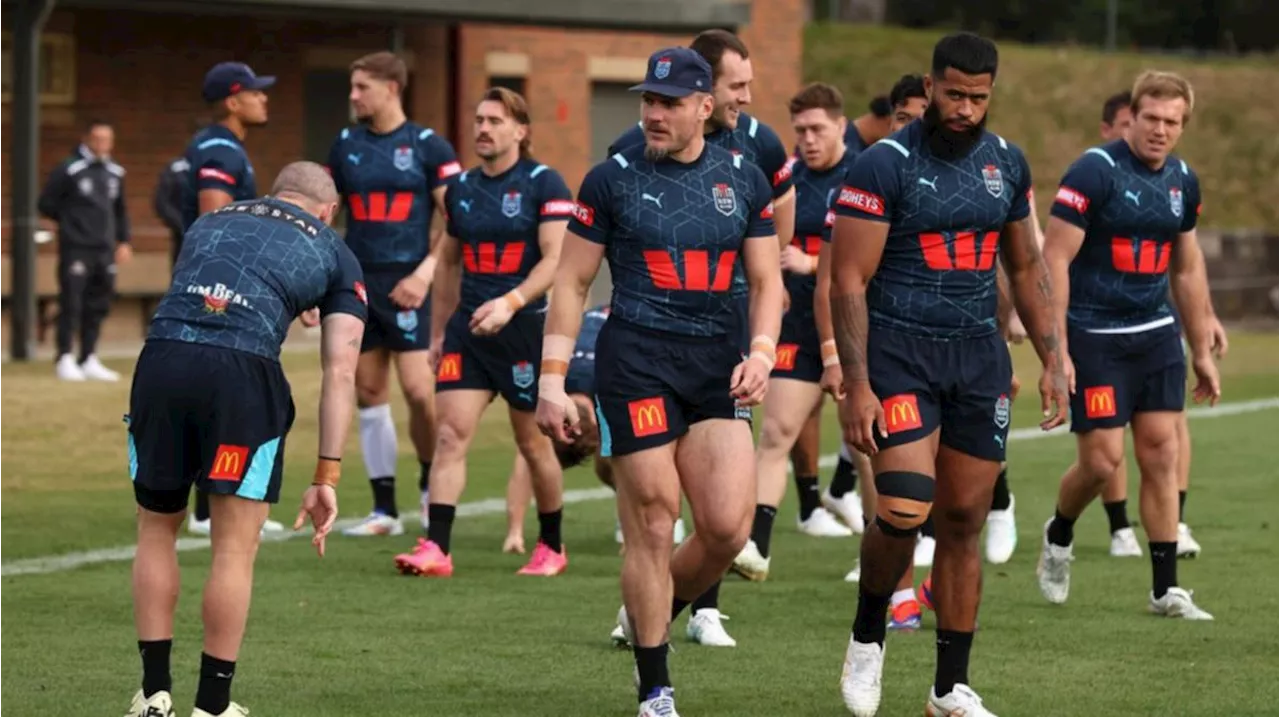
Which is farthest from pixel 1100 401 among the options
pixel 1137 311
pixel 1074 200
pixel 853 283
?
pixel 853 283

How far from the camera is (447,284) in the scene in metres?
12.4

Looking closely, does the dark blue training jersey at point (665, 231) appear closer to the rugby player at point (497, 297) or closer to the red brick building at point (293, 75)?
the rugby player at point (497, 297)

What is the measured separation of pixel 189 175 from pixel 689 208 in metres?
5.48

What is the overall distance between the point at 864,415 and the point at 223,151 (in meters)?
5.92

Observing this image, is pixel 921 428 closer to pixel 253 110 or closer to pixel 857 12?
pixel 253 110

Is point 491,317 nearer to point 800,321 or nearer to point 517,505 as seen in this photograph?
point 800,321

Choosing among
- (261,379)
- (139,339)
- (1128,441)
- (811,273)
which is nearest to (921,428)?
(261,379)

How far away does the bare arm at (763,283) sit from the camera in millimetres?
8336

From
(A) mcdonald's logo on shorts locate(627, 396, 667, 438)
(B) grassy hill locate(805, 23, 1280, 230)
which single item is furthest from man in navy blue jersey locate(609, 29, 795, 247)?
(B) grassy hill locate(805, 23, 1280, 230)

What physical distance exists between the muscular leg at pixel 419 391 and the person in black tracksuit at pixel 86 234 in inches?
353

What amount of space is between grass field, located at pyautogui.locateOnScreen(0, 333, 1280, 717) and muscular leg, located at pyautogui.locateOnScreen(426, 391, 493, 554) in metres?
0.30

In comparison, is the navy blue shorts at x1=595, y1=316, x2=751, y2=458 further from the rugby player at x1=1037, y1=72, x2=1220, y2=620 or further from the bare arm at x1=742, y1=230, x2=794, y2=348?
the rugby player at x1=1037, y1=72, x2=1220, y2=620

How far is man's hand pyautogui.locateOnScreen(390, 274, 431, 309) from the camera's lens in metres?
12.9

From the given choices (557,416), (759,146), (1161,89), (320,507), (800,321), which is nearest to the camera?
(320,507)
